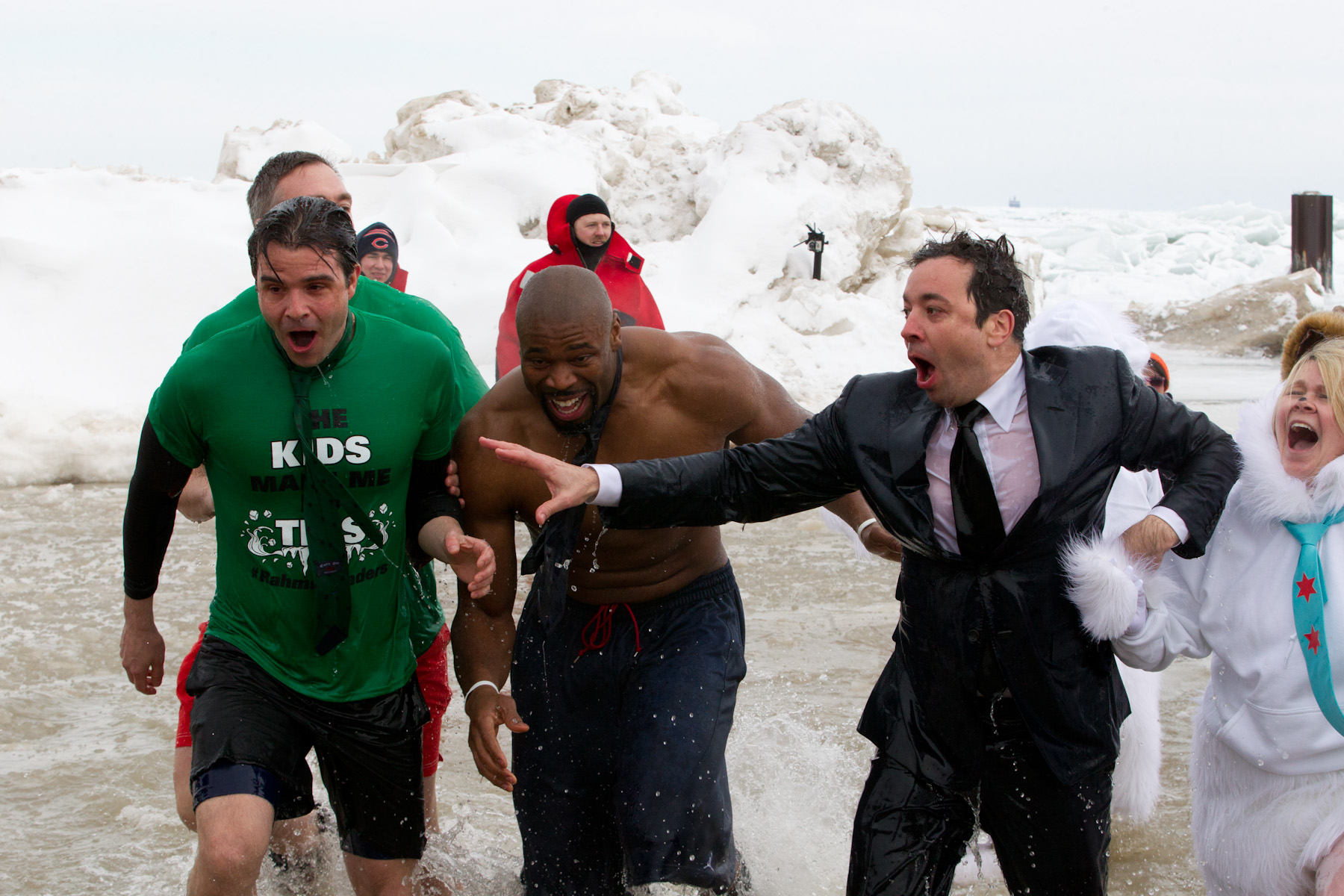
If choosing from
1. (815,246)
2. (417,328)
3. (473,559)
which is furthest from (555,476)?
(815,246)

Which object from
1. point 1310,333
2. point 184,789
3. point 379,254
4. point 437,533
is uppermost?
point 379,254

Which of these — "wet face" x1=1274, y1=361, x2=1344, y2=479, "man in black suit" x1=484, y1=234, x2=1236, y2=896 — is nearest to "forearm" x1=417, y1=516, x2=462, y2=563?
"man in black suit" x1=484, y1=234, x2=1236, y2=896

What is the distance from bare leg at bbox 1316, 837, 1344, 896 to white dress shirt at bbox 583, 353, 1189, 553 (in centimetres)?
68

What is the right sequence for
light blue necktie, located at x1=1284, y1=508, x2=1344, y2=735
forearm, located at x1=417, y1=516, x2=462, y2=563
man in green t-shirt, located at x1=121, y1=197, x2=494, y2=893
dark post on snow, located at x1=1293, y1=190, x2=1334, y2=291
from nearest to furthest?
light blue necktie, located at x1=1284, y1=508, x2=1344, y2=735 → man in green t-shirt, located at x1=121, y1=197, x2=494, y2=893 → forearm, located at x1=417, y1=516, x2=462, y2=563 → dark post on snow, located at x1=1293, y1=190, x2=1334, y2=291

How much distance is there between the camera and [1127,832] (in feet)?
13.0

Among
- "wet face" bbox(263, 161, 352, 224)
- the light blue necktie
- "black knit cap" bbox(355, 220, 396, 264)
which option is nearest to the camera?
the light blue necktie

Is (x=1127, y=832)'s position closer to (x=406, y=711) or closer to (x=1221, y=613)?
(x=1221, y=613)

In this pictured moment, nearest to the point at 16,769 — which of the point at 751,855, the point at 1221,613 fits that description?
the point at 751,855

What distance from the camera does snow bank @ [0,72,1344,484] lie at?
10.2m

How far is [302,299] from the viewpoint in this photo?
2668mm

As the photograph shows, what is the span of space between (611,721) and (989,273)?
4.84 ft

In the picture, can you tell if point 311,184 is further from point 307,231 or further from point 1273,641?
point 1273,641

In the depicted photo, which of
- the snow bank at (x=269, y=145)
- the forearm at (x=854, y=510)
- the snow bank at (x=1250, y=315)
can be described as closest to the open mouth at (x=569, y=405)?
the forearm at (x=854, y=510)

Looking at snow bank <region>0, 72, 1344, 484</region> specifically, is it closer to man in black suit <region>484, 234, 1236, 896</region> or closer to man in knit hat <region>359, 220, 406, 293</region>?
man in knit hat <region>359, 220, 406, 293</region>
